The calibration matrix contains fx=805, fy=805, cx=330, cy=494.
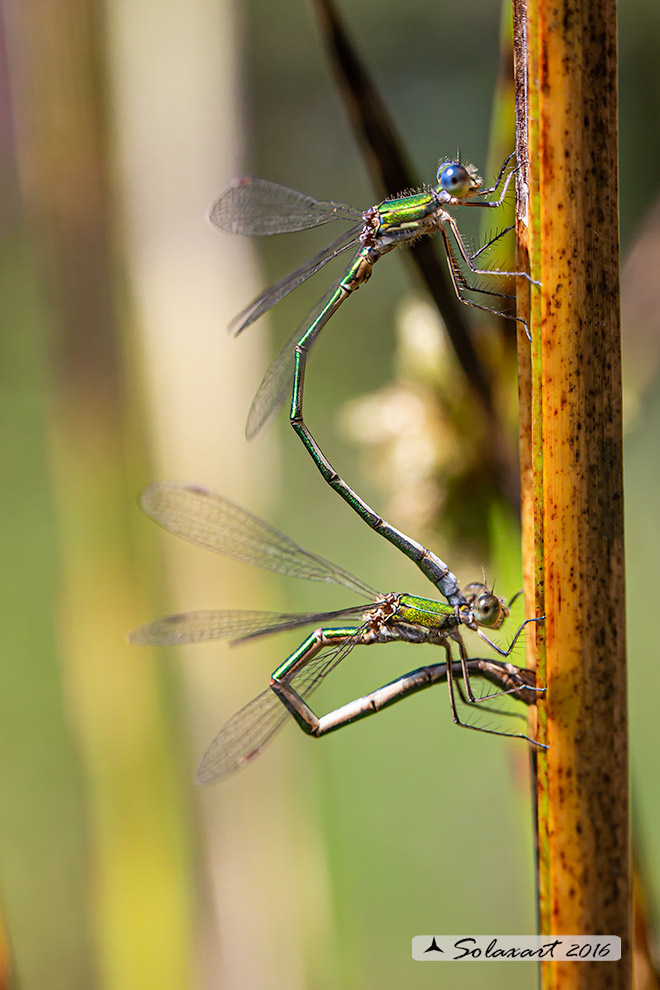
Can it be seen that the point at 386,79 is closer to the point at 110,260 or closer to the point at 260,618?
the point at 110,260

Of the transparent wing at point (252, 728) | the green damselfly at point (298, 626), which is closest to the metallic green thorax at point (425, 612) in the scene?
the green damselfly at point (298, 626)

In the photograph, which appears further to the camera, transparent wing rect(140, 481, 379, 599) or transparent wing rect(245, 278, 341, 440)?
transparent wing rect(140, 481, 379, 599)

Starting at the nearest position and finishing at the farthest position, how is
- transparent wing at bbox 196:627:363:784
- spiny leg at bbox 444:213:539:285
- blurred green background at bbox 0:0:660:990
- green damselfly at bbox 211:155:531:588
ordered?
spiny leg at bbox 444:213:539:285 → green damselfly at bbox 211:155:531:588 → transparent wing at bbox 196:627:363:784 → blurred green background at bbox 0:0:660:990

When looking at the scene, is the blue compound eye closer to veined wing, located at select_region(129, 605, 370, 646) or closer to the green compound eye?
the green compound eye

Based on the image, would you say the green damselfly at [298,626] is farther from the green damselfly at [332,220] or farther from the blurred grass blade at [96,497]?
the blurred grass blade at [96,497]

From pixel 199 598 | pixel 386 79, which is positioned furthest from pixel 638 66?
pixel 199 598

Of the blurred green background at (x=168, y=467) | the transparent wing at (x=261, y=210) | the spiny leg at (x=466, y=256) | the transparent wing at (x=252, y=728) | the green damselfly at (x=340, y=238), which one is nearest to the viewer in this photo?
the spiny leg at (x=466, y=256)

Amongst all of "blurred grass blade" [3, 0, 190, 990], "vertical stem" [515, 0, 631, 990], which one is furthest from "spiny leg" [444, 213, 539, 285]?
"blurred grass blade" [3, 0, 190, 990]
